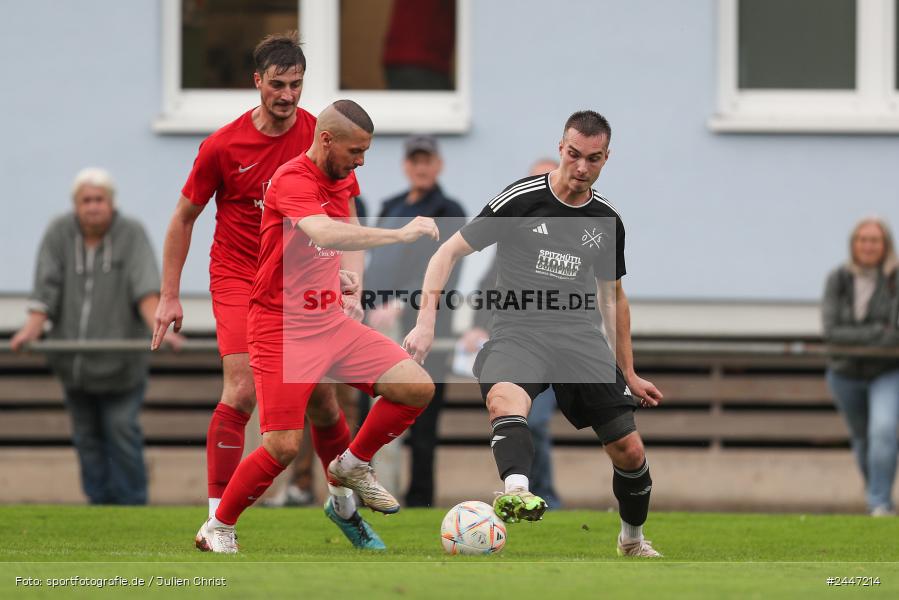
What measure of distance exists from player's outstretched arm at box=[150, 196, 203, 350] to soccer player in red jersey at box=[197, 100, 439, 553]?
593 millimetres

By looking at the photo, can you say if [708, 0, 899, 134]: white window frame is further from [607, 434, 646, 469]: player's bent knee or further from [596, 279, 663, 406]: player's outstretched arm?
[607, 434, 646, 469]: player's bent knee

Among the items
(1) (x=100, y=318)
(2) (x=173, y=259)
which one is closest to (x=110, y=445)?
(1) (x=100, y=318)

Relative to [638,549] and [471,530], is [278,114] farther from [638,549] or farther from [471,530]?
[638,549]

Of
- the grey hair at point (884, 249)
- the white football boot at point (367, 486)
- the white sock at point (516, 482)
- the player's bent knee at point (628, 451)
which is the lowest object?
the white football boot at point (367, 486)

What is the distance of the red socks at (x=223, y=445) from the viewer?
823cm

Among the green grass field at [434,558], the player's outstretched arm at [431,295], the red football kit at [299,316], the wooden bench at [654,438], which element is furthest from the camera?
the wooden bench at [654,438]

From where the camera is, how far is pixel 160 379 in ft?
44.8

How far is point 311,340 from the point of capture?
305 inches

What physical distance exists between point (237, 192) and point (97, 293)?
4.15m

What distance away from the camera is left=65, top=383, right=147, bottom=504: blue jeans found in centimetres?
1148

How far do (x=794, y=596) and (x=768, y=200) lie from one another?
755cm

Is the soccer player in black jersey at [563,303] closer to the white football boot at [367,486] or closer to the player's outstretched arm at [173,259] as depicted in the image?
the white football boot at [367,486]

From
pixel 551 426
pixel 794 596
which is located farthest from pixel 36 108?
pixel 794 596

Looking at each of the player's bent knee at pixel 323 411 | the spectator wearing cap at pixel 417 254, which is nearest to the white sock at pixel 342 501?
the player's bent knee at pixel 323 411
